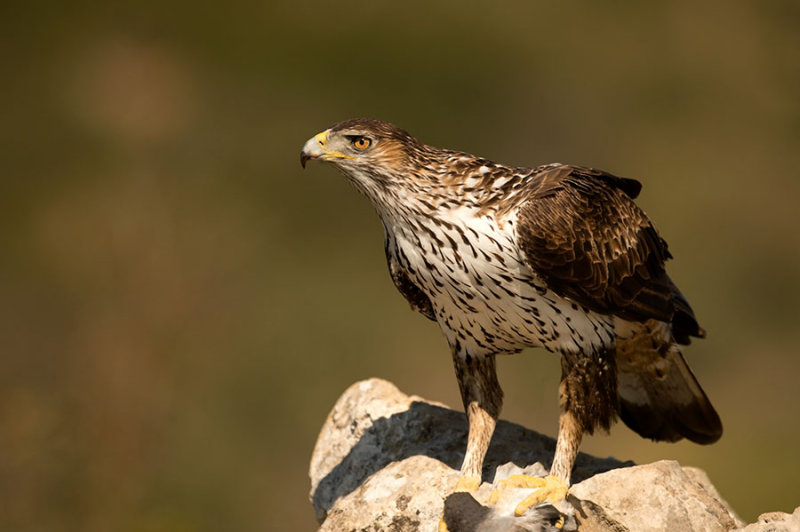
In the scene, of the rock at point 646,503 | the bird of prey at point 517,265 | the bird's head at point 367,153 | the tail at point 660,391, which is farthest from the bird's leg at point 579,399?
the bird's head at point 367,153

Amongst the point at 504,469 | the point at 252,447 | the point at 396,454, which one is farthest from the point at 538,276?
the point at 252,447

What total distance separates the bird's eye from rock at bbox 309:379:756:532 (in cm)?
173

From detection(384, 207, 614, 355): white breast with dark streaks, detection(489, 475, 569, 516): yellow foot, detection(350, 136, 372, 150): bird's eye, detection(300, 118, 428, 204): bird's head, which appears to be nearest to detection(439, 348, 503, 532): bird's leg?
detection(384, 207, 614, 355): white breast with dark streaks

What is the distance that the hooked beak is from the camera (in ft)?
16.1

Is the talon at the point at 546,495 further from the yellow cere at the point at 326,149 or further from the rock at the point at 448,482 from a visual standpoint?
the yellow cere at the point at 326,149

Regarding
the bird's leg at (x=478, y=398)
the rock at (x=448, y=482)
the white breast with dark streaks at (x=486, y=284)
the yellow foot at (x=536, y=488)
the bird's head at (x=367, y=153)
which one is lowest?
the rock at (x=448, y=482)

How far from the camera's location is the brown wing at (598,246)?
4863mm

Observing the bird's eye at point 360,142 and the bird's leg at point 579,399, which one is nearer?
the bird's eye at point 360,142

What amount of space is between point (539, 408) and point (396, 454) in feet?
13.7

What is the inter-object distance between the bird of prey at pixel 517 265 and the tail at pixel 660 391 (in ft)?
0.08

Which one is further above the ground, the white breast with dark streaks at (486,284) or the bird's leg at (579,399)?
the white breast with dark streaks at (486,284)

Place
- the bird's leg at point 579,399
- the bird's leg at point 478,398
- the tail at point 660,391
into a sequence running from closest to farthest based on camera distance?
1. the bird's leg at point 579,399
2. the bird's leg at point 478,398
3. the tail at point 660,391

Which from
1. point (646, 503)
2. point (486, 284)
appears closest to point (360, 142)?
point (486, 284)

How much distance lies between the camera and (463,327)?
17.2ft
